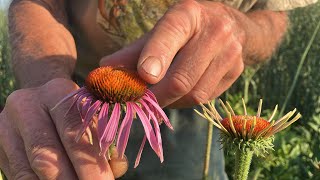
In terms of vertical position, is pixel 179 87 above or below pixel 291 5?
above

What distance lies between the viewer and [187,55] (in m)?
0.74

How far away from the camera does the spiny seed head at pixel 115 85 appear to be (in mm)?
567

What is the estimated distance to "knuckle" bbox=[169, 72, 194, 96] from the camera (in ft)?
2.41

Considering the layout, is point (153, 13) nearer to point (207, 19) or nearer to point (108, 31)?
point (108, 31)

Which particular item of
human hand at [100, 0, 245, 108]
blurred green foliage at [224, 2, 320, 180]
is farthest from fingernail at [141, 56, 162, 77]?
blurred green foliage at [224, 2, 320, 180]

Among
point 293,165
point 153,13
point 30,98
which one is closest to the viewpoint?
point 30,98

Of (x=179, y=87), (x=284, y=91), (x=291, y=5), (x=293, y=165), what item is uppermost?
(x=179, y=87)

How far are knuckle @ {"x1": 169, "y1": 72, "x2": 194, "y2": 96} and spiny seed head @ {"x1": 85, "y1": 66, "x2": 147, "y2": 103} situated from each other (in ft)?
0.43

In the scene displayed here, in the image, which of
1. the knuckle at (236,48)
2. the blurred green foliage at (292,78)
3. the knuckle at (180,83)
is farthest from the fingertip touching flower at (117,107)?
the blurred green foliage at (292,78)

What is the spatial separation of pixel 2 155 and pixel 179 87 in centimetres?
25

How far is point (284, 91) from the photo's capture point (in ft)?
16.8

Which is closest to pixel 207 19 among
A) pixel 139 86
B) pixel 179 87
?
pixel 179 87

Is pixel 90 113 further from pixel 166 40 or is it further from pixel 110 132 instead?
pixel 166 40

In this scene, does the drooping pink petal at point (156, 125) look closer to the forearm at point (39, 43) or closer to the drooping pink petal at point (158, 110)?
the drooping pink petal at point (158, 110)
